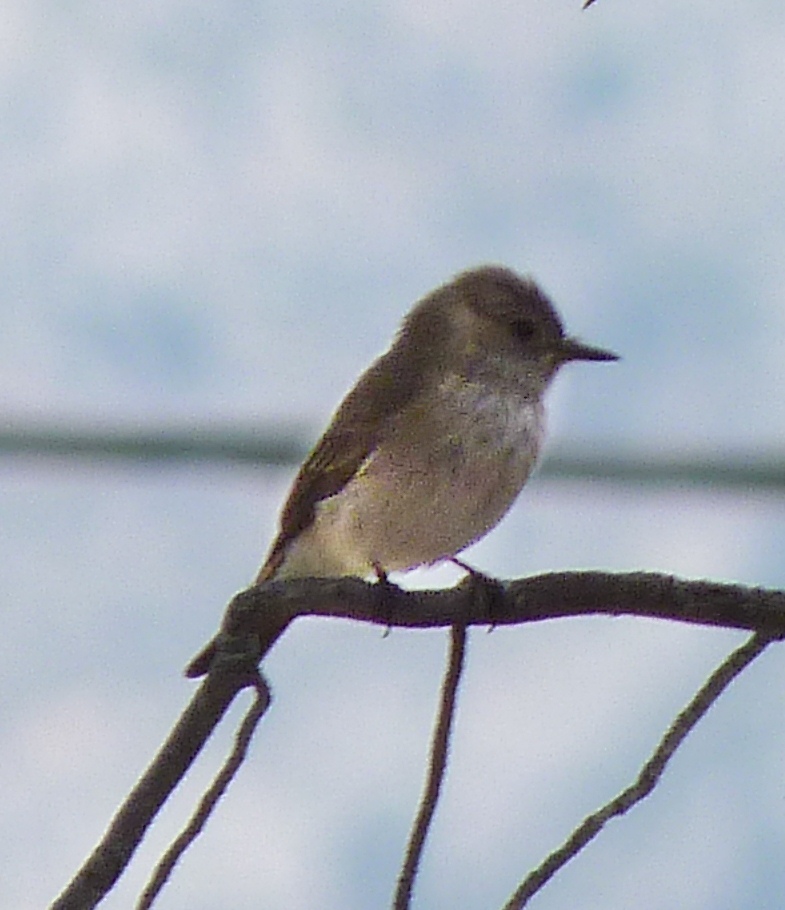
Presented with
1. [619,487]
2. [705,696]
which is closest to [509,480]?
[705,696]

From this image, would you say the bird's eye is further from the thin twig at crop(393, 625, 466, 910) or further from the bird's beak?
the thin twig at crop(393, 625, 466, 910)

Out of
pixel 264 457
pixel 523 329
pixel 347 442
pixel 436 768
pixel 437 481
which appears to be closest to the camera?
pixel 264 457

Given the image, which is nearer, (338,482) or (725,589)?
(725,589)

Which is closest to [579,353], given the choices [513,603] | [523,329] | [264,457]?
[523,329]

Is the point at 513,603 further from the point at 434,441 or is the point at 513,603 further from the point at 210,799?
the point at 434,441

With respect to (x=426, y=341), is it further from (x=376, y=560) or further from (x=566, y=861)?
(x=566, y=861)

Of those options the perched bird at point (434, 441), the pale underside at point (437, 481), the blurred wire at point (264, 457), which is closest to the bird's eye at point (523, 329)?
the perched bird at point (434, 441)

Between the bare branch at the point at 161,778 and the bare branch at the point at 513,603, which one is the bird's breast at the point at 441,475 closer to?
the bare branch at the point at 513,603
